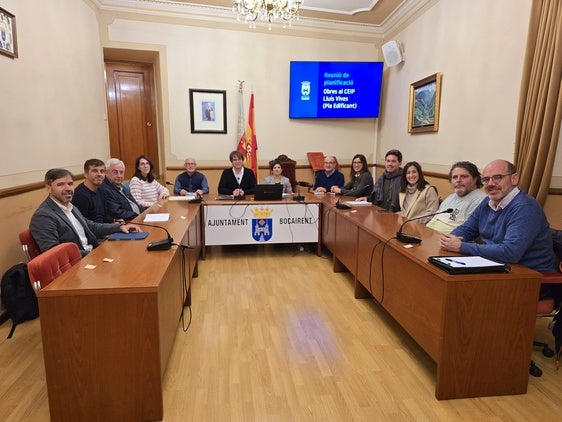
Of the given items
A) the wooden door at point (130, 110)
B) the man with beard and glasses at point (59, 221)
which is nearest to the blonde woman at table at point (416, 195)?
the man with beard and glasses at point (59, 221)

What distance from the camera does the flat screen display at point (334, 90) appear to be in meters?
5.45

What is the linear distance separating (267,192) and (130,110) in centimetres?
310

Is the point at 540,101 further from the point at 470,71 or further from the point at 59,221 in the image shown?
the point at 59,221

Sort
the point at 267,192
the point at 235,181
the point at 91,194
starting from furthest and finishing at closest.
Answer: the point at 235,181 < the point at 267,192 < the point at 91,194

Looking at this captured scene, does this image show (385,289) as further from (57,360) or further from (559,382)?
(57,360)

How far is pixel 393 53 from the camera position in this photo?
5059 mm

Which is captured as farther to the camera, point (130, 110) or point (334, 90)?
point (130, 110)

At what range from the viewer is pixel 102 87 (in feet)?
15.9

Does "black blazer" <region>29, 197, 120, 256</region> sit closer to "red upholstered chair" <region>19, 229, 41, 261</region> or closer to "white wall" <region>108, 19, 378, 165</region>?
"red upholstered chair" <region>19, 229, 41, 261</region>

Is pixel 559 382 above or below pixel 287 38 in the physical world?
below

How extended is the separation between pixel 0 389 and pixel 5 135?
1746 mm

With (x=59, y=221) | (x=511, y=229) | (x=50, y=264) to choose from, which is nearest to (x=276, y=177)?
(x=59, y=221)

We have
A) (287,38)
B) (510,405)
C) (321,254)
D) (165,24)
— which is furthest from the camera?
(287,38)

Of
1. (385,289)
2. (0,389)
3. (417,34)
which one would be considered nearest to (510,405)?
(385,289)
